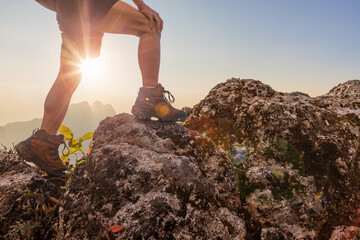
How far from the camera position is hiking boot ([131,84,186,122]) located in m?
2.65

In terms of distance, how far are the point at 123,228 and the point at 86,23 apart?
248 cm

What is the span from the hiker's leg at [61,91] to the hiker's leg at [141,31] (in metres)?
0.65

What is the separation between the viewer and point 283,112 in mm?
2639

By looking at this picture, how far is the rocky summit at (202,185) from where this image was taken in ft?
5.09

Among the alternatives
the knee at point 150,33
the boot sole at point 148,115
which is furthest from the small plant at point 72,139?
the knee at point 150,33

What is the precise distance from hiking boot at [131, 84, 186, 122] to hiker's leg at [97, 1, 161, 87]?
0.47ft

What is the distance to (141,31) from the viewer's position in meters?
2.61

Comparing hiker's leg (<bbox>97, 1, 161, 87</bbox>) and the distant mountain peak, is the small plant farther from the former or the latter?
the distant mountain peak

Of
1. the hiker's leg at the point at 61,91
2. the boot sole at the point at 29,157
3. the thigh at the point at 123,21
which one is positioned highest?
the thigh at the point at 123,21

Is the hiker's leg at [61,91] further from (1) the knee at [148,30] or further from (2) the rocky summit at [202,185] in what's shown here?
(1) the knee at [148,30]

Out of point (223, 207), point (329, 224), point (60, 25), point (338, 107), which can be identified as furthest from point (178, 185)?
point (338, 107)

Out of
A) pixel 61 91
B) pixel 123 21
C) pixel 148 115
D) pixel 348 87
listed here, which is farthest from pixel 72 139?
pixel 348 87

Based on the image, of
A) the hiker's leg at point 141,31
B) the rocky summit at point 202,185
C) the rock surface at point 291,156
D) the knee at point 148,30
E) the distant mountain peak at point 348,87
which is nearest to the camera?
the rocky summit at point 202,185

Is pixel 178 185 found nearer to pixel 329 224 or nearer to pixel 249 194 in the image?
pixel 249 194
